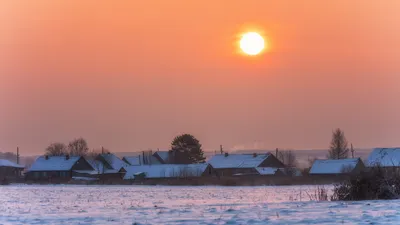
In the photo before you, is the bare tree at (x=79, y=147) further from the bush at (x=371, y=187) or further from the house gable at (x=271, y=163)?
the bush at (x=371, y=187)

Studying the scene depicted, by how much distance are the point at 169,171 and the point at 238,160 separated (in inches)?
650

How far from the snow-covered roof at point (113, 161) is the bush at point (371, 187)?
100133mm

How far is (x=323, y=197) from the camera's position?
30.6 m

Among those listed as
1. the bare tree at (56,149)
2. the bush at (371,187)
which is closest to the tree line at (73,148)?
the bare tree at (56,149)

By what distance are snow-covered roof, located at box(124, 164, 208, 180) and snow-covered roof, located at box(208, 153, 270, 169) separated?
344 inches

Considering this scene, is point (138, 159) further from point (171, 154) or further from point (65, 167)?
point (65, 167)

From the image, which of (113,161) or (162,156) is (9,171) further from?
(162,156)


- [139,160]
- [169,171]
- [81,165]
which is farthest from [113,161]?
[169,171]

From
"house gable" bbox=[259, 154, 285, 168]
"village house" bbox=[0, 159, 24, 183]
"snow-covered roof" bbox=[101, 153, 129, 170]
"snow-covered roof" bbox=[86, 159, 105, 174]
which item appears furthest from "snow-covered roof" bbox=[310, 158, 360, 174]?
"village house" bbox=[0, 159, 24, 183]

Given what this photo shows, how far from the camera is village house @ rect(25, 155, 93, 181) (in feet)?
370

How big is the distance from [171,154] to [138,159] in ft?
37.0

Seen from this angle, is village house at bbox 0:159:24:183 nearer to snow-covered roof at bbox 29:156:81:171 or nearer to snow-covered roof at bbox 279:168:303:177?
snow-covered roof at bbox 29:156:81:171

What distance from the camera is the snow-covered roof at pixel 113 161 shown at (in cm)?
12812

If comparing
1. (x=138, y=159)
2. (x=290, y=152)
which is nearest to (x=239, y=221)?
(x=138, y=159)
